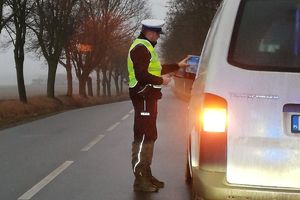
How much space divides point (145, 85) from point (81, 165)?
2884mm

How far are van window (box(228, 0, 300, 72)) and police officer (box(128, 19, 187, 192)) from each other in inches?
94.3

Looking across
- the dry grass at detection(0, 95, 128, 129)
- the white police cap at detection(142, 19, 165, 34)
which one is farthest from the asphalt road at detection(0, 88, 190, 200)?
the dry grass at detection(0, 95, 128, 129)

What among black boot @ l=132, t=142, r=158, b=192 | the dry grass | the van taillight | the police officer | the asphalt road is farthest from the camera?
the dry grass

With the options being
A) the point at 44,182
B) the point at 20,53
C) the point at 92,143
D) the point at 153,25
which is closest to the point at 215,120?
the point at 153,25

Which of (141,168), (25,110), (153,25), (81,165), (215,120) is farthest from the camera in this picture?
(25,110)

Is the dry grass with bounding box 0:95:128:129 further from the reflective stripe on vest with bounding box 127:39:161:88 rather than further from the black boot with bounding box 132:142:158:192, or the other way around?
the reflective stripe on vest with bounding box 127:39:161:88

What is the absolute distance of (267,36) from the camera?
13.4ft

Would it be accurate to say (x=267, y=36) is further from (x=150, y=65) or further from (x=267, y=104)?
(x=150, y=65)

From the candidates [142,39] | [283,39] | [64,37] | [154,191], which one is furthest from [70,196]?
[64,37]

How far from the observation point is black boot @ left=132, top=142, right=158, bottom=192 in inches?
265

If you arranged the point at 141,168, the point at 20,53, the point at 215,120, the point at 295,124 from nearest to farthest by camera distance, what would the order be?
the point at 295,124 < the point at 215,120 < the point at 141,168 < the point at 20,53

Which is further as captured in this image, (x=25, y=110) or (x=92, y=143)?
(x=25, y=110)

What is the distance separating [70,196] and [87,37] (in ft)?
129

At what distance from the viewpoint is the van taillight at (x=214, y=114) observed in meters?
4.06
